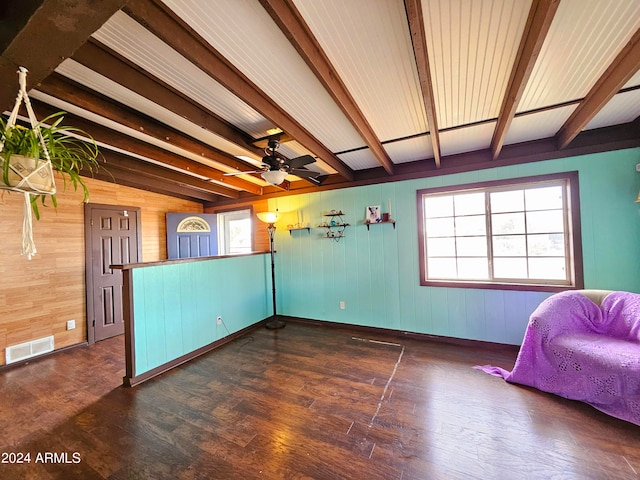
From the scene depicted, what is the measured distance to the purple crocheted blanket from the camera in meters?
1.81

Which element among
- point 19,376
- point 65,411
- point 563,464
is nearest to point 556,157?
point 563,464

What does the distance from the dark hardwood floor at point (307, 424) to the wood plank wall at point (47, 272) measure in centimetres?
53

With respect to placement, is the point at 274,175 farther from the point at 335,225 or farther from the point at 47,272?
the point at 47,272

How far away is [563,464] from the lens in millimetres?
1502

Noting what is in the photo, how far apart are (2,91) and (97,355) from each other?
10.8 feet

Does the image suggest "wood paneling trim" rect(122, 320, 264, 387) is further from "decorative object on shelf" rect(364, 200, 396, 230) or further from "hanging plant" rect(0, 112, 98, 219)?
"decorative object on shelf" rect(364, 200, 396, 230)

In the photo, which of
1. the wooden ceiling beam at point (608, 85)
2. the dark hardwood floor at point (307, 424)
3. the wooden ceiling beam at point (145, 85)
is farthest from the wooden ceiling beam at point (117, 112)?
the wooden ceiling beam at point (608, 85)

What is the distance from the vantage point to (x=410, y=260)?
11.6 ft

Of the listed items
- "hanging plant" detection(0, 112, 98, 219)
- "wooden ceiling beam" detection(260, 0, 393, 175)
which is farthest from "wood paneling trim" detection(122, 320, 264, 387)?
"wooden ceiling beam" detection(260, 0, 393, 175)

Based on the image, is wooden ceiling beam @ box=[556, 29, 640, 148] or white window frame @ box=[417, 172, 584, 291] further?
white window frame @ box=[417, 172, 584, 291]

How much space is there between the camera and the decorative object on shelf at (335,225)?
3992 mm

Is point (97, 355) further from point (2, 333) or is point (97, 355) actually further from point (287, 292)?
point (287, 292)

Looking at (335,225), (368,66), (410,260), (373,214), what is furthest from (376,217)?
(368,66)

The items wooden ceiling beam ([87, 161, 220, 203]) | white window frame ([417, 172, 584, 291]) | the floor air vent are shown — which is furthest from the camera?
wooden ceiling beam ([87, 161, 220, 203])
